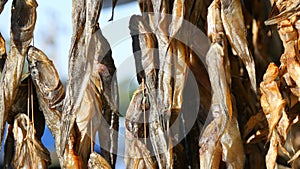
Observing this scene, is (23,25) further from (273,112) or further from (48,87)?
(273,112)

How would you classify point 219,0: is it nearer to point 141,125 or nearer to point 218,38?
point 218,38

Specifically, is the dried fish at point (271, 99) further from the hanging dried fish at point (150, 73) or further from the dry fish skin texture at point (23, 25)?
the dry fish skin texture at point (23, 25)

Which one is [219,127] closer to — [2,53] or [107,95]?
[107,95]

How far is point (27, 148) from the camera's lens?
2.44 ft

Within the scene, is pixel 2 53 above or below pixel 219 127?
above

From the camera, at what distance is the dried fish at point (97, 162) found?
0.67m

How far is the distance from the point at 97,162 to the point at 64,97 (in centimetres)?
9

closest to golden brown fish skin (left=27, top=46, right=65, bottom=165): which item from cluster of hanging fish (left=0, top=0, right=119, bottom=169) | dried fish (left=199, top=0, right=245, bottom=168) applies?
cluster of hanging fish (left=0, top=0, right=119, bottom=169)

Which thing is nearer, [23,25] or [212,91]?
[212,91]

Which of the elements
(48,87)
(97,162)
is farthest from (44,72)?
(97,162)

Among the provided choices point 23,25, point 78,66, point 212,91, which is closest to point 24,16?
point 23,25

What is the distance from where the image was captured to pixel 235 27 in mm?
633

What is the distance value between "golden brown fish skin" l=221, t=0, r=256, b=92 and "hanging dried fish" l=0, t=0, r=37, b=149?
228 millimetres

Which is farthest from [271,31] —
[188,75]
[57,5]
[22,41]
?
[57,5]
